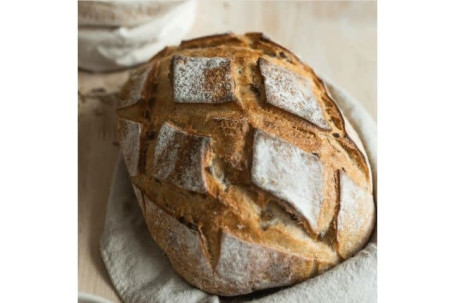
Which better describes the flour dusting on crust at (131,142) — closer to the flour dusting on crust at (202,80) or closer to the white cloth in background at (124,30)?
the flour dusting on crust at (202,80)

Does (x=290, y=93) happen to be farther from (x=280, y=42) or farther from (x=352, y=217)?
(x=280, y=42)

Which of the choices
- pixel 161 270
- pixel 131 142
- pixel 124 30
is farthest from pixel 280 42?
pixel 161 270

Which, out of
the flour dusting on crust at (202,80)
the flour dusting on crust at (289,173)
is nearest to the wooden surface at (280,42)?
the flour dusting on crust at (202,80)
